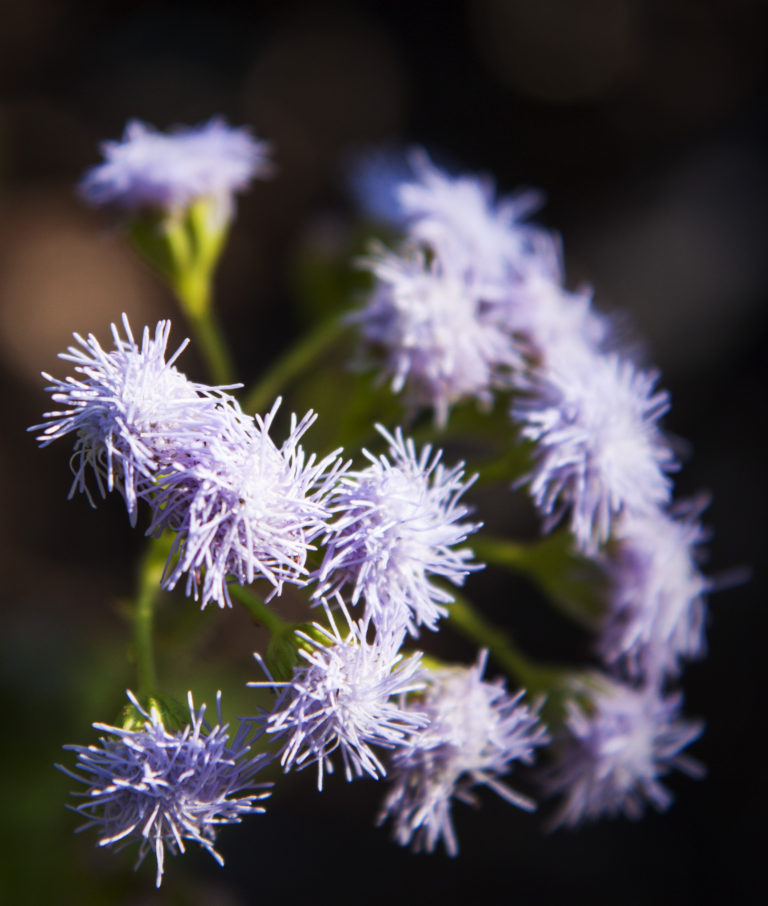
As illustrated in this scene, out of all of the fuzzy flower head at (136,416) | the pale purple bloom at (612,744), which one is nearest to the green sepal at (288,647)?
the fuzzy flower head at (136,416)

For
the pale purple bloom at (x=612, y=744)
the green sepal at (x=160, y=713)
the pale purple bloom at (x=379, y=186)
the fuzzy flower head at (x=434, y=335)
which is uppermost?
the pale purple bloom at (x=379, y=186)

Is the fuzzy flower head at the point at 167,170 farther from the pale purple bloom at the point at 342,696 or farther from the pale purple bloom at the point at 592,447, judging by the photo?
the pale purple bloom at the point at 342,696

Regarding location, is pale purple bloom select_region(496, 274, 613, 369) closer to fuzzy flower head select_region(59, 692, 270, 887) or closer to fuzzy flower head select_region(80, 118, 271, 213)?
fuzzy flower head select_region(80, 118, 271, 213)

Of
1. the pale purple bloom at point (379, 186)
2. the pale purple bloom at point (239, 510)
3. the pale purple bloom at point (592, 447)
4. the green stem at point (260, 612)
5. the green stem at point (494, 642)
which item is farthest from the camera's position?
the pale purple bloom at point (379, 186)

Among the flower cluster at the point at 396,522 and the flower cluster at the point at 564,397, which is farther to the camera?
the flower cluster at the point at 564,397

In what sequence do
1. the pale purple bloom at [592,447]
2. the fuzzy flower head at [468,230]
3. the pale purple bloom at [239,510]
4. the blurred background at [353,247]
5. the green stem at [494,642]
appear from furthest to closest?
the blurred background at [353,247], the fuzzy flower head at [468,230], the green stem at [494,642], the pale purple bloom at [592,447], the pale purple bloom at [239,510]

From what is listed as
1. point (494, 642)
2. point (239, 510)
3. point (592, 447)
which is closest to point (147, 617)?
point (239, 510)
